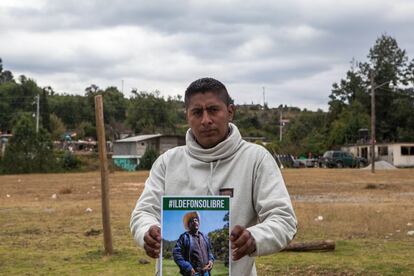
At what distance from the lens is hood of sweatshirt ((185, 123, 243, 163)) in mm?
2404

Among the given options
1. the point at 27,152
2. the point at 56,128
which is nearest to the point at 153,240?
the point at 27,152

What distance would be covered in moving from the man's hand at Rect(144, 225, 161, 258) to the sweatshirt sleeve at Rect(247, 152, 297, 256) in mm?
331

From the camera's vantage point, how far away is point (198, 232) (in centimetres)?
212

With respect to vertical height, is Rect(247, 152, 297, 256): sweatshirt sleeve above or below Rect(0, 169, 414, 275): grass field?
above

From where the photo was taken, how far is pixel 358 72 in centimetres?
7069

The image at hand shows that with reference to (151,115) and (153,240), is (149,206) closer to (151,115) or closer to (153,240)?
(153,240)

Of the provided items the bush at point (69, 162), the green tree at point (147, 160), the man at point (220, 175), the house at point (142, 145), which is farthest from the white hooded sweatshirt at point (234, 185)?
the house at point (142, 145)

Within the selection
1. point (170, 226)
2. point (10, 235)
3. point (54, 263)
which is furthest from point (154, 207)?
point (10, 235)

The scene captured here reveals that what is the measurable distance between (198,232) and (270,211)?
0.30 m

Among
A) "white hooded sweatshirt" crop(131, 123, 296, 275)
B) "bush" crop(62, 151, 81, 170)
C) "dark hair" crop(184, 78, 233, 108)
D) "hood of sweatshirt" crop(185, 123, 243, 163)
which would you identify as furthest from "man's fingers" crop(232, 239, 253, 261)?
"bush" crop(62, 151, 81, 170)

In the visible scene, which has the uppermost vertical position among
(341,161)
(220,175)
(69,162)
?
(220,175)

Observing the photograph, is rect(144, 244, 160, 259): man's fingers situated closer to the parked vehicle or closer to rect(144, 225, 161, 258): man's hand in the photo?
rect(144, 225, 161, 258): man's hand

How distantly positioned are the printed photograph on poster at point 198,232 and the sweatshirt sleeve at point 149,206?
0.46 ft

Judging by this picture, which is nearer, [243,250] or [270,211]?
[243,250]
